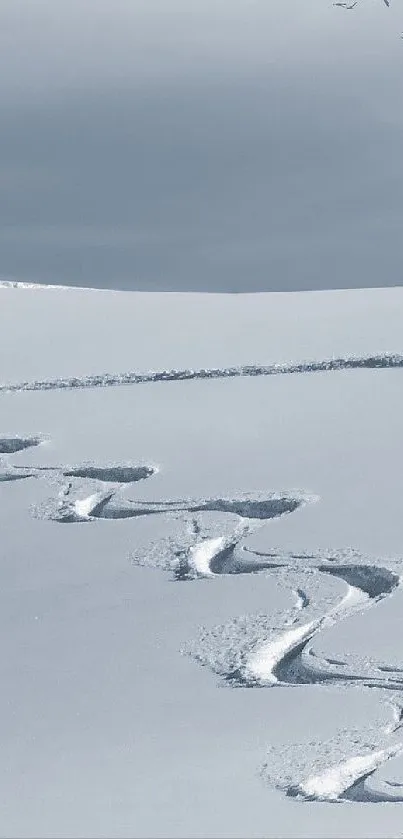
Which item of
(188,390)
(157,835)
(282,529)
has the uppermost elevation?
(188,390)

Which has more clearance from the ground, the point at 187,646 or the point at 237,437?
the point at 237,437

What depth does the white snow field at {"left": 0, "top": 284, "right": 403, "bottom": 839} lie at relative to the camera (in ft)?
6.89

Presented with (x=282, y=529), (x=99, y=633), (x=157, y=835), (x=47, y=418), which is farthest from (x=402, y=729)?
(x=47, y=418)

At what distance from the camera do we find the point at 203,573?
3158 mm

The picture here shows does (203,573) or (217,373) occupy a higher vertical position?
(217,373)

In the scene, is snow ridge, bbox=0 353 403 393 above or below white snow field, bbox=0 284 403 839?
above

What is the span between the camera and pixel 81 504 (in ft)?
12.3

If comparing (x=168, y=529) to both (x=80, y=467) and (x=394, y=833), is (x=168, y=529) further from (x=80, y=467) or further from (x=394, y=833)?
(x=394, y=833)

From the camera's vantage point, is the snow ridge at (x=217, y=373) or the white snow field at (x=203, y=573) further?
the snow ridge at (x=217, y=373)

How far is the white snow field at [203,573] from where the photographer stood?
210 centimetres

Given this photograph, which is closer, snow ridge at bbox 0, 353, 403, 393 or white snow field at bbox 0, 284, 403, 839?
white snow field at bbox 0, 284, 403, 839

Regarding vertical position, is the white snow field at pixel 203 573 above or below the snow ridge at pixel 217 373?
below

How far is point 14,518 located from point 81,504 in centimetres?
20

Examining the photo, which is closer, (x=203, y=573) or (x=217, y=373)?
(x=203, y=573)
